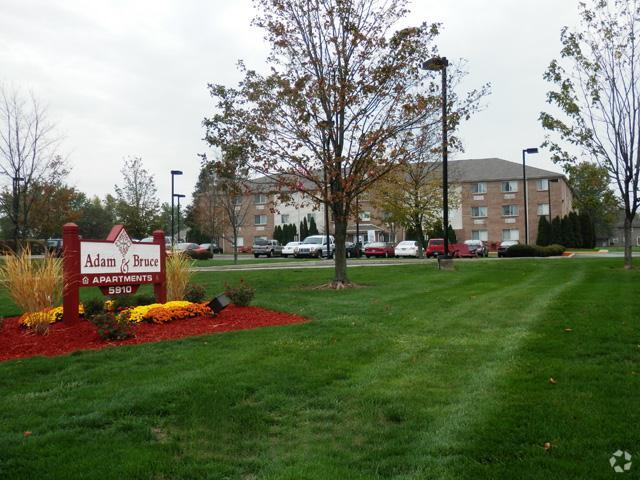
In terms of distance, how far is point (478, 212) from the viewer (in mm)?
65562

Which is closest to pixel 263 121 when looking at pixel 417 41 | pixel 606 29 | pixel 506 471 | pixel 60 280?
pixel 417 41

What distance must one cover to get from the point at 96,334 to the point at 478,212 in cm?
6107

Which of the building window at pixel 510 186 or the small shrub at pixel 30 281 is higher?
the building window at pixel 510 186

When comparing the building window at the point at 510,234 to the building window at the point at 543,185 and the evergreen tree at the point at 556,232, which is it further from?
the evergreen tree at the point at 556,232

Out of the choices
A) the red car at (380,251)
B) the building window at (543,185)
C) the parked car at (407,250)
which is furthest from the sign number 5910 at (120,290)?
the building window at (543,185)

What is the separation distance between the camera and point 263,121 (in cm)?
1541

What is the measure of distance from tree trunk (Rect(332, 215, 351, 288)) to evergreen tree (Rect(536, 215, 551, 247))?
4656cm

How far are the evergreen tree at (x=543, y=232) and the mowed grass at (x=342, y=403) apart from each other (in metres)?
52.1

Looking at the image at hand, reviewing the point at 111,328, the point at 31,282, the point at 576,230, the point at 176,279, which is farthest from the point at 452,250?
the point at 111,328

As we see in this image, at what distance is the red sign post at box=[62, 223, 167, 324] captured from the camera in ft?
30.0

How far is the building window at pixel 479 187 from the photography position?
64688mm

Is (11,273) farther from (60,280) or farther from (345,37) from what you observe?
(345,37)

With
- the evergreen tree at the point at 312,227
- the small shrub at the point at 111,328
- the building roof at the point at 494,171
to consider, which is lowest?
the small shrub at the point at 111,328

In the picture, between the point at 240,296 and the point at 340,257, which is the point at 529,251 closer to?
the point at 340,257
